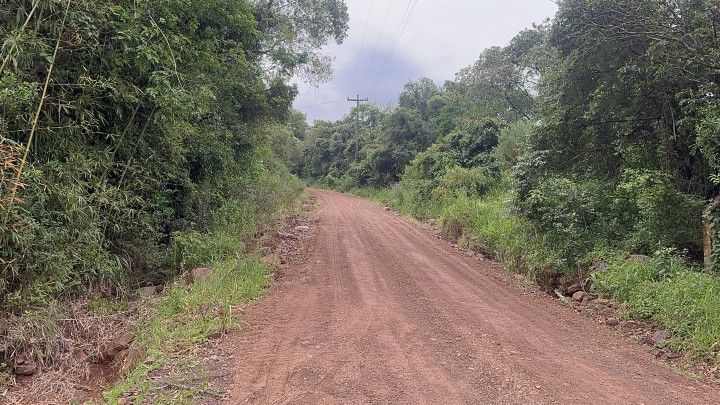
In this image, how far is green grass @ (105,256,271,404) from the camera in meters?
4.30

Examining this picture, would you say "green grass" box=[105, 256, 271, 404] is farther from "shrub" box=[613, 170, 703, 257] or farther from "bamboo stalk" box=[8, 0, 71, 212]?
"shrub" box=[613, 170, 703, 257]

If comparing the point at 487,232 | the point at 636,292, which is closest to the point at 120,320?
the point at 636,292

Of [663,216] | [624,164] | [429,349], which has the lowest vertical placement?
[429,349]

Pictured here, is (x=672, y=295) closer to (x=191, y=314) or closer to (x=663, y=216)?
(x=663, y=216)

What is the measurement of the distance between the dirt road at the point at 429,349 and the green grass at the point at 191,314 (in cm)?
32

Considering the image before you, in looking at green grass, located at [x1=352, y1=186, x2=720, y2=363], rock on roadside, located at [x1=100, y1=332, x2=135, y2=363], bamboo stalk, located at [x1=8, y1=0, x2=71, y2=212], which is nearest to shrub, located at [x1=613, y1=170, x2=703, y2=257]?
green grass, located at [x1=352, y1=186, x2=720, y2=363]

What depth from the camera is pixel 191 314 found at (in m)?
5.61

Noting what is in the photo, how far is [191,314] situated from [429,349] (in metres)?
2.85

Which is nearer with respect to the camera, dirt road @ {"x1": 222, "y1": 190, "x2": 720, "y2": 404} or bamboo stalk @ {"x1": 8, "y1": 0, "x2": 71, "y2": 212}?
dirt road @ {"x1": 222, "y1": 190, "x2": 720, "y2": 404}

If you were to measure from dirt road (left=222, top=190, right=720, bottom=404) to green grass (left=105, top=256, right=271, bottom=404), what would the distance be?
315 mm

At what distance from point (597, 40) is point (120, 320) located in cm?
929

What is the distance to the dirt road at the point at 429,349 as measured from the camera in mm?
3900

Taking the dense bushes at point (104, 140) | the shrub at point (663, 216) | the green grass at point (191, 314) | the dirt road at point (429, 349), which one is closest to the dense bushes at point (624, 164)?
the shrub at point (663, 216)

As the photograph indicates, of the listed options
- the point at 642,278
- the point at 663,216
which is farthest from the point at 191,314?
the point at 663,216
